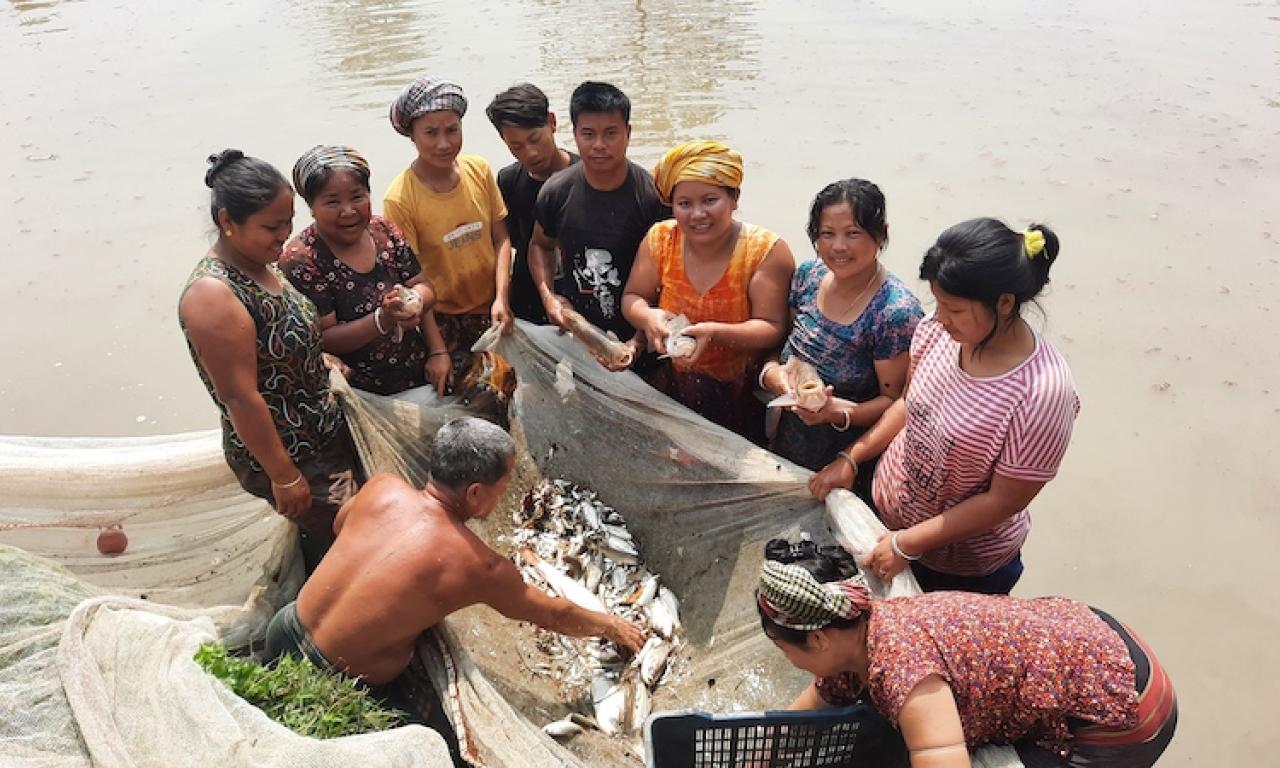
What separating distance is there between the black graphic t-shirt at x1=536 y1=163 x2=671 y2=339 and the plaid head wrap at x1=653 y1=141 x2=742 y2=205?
426 millimetres

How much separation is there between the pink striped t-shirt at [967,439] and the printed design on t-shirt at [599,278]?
1375 millimetres

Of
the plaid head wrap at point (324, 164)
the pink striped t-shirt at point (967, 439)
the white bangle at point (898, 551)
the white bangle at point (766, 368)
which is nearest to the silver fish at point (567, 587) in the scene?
the white bangle at point (766, 368)

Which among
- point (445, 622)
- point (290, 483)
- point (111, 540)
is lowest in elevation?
point (111, 540)

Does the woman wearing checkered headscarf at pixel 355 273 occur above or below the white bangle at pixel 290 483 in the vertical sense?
above

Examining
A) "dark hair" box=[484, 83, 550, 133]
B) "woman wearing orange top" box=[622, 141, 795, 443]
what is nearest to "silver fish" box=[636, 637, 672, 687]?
"woman wearing orange top" box=[622, 141, 795, 443]

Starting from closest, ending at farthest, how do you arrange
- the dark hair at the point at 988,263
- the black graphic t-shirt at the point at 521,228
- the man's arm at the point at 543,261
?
the dark hair at the point at 988,263 → the man's arm at the point at 543,261 → the black graphic t-shirt at the point at 521,228

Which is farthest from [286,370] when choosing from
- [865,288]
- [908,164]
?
[908,164]

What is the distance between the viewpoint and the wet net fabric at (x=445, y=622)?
207cm

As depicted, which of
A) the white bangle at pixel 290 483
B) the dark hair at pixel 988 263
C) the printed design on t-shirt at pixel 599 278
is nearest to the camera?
the dark hair at pixel 988 263

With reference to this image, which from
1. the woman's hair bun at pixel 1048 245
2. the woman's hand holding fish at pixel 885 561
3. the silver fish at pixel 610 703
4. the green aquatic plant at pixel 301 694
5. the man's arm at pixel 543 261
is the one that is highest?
the woman's hair bun at pixel 1048 245

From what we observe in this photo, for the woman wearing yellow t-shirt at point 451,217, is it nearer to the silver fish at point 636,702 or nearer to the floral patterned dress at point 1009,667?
the silver fish at point 636,702

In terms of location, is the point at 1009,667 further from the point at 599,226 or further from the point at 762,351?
the point at 599,226

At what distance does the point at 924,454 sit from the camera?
2471mm

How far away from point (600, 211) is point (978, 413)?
6.01 feet
